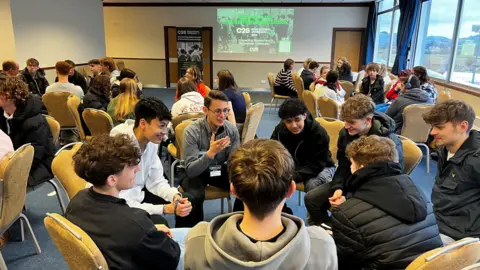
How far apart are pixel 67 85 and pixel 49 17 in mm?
4096

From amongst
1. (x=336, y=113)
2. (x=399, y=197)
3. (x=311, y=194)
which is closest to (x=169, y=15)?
(x=336, y=113)

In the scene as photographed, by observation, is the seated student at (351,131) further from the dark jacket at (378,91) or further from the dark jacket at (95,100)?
the dark jacket at (378,91)

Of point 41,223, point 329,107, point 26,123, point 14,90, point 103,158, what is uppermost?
point 14,90

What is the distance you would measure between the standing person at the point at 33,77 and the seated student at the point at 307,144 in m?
5.00

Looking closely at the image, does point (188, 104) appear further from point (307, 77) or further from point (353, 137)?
point (307, 77)

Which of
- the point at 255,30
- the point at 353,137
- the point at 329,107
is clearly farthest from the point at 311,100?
the point at 255,30

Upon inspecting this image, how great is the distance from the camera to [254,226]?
99cm

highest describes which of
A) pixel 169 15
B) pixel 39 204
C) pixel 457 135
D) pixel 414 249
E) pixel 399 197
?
pixel 169 15

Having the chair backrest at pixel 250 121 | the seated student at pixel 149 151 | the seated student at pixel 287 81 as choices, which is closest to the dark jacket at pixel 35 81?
the chair backrest at pixel 250 121

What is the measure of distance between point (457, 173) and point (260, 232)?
146 cm

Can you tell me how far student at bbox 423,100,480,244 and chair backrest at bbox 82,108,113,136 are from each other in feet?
9.17

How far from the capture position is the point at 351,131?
2.36 m

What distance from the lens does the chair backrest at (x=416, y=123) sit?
379 cm

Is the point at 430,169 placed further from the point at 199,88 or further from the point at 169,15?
the point at 169,15
